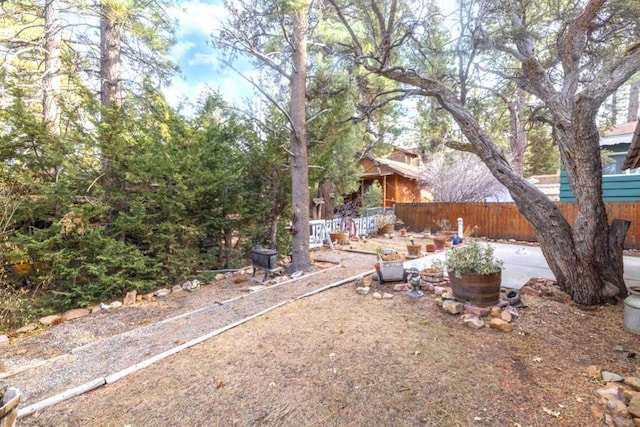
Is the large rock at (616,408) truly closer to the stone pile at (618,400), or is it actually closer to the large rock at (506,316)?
the stone pile at (618,400)

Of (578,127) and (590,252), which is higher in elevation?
(578,127)

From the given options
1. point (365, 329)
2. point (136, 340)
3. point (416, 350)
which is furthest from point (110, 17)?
point (416, 350)

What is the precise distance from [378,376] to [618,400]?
66.0 inches

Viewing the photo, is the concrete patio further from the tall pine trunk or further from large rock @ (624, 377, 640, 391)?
the tall pine trunk

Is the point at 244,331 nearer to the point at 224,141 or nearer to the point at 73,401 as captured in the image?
the point at 73,401

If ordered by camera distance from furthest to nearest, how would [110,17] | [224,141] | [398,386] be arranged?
[224,141]
[110,17]
[398,386]

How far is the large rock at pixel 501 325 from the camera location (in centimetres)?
311

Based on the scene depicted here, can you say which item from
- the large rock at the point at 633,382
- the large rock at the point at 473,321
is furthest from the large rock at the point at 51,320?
the large rock at the point at 633,382

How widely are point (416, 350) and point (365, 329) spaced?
645mm

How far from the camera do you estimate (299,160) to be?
602 centimetres

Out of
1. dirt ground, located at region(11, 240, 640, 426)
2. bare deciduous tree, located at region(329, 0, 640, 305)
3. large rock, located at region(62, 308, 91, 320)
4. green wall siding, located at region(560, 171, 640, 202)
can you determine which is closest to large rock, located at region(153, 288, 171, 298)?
large rock, located at region(62, 308, 91, 320)

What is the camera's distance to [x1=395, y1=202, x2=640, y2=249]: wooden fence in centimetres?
776

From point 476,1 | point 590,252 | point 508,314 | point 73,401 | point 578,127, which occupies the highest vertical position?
point 476,1

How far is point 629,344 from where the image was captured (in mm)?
2797
